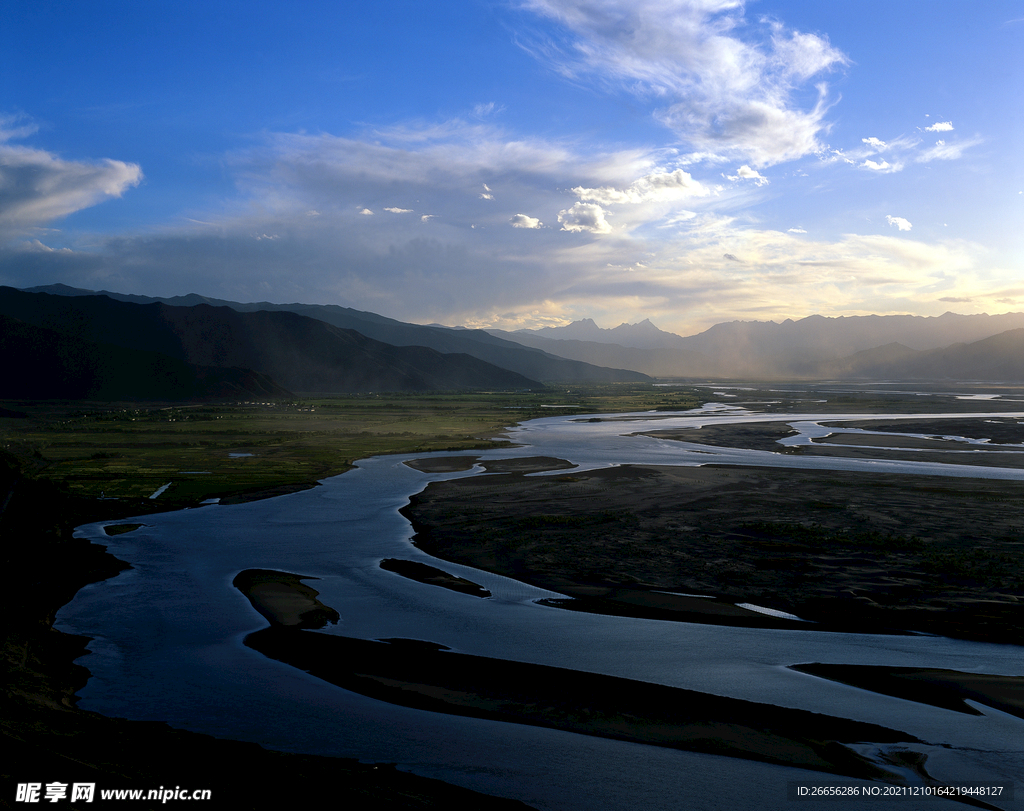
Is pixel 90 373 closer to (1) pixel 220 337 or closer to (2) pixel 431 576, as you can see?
(1) pixel 220 337

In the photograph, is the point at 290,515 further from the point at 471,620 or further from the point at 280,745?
the point at 280,745

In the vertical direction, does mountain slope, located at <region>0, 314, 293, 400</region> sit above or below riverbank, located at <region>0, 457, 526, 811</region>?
above

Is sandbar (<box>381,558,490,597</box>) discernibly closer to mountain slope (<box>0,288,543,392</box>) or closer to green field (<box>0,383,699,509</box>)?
green field (<box>0,383,699,509</box>)

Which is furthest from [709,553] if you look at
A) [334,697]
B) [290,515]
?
[290,515]

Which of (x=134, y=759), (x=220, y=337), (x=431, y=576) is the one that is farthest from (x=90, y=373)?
(x=134, y=759)

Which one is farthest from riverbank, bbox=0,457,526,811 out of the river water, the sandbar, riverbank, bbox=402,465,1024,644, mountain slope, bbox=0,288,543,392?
mountain slope, bbox=0,288,543,392

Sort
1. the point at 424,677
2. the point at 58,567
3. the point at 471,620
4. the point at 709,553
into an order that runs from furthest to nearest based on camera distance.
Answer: the point at 709,553 < the point at 58,567 < the point at 471,620 < the point at 424,677

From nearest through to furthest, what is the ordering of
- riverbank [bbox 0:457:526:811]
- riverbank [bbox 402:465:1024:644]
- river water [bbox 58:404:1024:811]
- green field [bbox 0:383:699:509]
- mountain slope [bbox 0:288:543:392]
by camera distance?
riverbank [bbox 0:457:526:811]
river water [bbox 58:404:1024:811]
riverbank [bbox 402:465:1024:644]
green field [bbox 0:383:699:509]
mountain slope [bbox 0:288:543:392]
